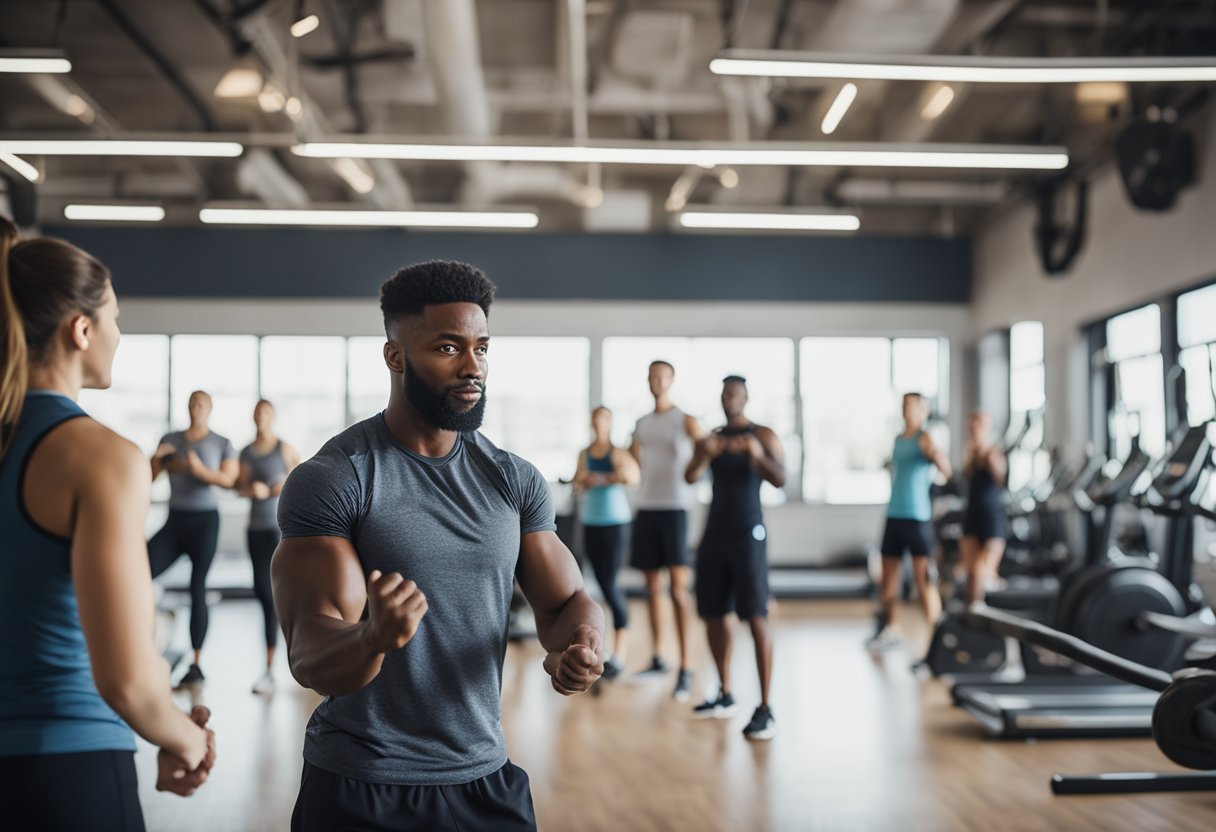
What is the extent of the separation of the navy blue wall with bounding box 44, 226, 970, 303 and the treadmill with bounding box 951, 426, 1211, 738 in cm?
629

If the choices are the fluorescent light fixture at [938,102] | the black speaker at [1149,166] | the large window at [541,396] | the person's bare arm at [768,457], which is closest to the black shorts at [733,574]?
the person's bare arm at [768,457]

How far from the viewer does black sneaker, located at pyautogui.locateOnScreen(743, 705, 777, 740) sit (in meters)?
4.63

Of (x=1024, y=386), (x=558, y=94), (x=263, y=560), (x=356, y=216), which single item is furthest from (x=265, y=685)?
(x=1024, y=386)

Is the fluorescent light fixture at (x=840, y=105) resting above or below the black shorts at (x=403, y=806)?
above

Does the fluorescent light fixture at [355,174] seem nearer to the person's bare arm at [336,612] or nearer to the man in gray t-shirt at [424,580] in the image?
the man in gray t-shirt at [424,580]

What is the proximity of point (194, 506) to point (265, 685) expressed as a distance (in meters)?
0.96

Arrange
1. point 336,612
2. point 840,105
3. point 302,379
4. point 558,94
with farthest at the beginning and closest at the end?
point 302,379 → point 558,94 → point 840,105 → point 336,612

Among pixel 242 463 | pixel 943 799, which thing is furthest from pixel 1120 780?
pixel 242 463

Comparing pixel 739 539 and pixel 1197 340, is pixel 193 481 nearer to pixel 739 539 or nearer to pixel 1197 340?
pixel 739 539

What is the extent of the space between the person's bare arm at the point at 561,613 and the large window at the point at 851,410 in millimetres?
9707

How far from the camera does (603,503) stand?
5797 mm

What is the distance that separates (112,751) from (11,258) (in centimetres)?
64

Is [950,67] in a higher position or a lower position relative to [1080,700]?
higher

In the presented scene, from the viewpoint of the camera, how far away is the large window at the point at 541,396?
438 inches
